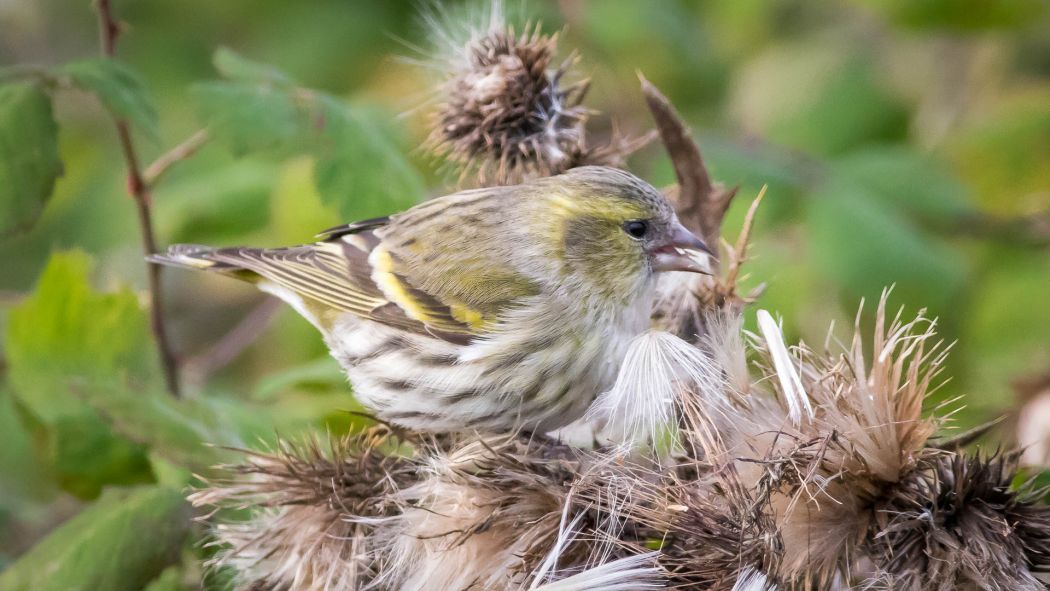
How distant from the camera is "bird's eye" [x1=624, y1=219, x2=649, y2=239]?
2.30 metres

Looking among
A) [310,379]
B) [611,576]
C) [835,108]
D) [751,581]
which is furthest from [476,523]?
[835,108]

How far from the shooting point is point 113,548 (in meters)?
2.03

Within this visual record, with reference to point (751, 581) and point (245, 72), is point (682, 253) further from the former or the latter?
point (245, 72)

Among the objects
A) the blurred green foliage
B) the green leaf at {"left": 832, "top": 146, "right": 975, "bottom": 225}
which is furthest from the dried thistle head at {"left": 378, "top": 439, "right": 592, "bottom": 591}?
the green leaf at {"left": 832, "top": 146, "right": 975, "bottom": 225}

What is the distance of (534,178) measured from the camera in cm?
229

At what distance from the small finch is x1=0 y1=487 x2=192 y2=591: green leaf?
45cm

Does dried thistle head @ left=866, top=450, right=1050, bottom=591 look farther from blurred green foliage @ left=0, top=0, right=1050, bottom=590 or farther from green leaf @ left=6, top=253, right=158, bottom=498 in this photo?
green leaf @ left=6, top=253, right=158, bottom=498

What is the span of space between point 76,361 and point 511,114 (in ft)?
3.82

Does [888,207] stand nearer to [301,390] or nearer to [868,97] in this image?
[868,97]

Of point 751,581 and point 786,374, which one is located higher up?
point 786,374

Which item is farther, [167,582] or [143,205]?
[143,205]

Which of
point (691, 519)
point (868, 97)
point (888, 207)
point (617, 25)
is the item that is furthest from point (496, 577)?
point (868, 97)

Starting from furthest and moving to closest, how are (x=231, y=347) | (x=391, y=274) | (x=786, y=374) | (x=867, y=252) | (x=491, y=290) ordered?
1. (x=231, y=347)
2. (x=867, y=252)
3. (x=391, y=274)
4. (x=491, y=290)
5. (x=786, y=374)

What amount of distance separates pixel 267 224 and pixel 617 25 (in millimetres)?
1311
